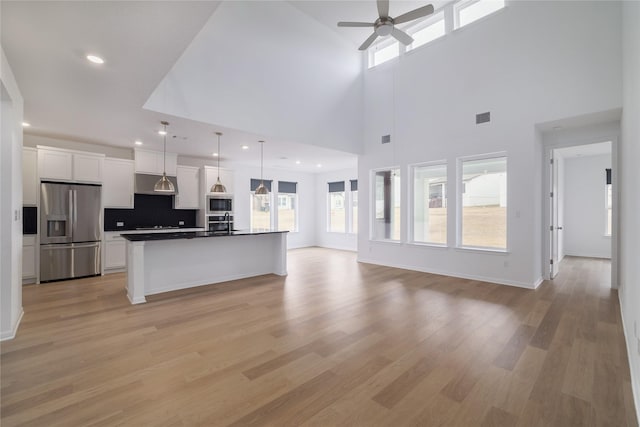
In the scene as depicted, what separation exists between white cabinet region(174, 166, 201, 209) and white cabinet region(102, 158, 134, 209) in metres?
1.01

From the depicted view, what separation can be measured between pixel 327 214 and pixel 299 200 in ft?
3.84

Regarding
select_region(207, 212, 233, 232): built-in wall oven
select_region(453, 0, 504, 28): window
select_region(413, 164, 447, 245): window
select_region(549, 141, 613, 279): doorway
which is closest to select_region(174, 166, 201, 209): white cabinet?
select_region(207, 212, 233, 232): built-in wall oven

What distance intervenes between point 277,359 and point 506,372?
1.94m

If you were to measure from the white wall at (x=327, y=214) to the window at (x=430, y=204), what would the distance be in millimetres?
3367

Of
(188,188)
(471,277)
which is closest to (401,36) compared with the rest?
(471,277)

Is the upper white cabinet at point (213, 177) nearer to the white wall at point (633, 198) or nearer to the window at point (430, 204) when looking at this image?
the window at point (430, 204)

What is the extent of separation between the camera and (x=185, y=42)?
2705mm

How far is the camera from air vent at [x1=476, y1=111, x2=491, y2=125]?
17.5 feet

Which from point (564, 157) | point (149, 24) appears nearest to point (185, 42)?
point (149, 24)

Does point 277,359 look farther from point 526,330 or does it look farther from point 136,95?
point 136,95

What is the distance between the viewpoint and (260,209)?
31.5 ft

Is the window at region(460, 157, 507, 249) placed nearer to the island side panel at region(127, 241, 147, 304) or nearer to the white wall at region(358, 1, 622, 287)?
the white wall at region(358, 1, 622, 287)

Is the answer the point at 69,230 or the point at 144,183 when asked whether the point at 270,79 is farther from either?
the point at 69,230

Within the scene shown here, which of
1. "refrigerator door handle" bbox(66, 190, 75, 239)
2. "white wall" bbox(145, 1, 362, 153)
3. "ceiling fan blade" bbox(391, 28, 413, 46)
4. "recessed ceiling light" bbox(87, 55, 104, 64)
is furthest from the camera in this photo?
"refrigerator door handle" bbox(66, 190, 75, 239)
